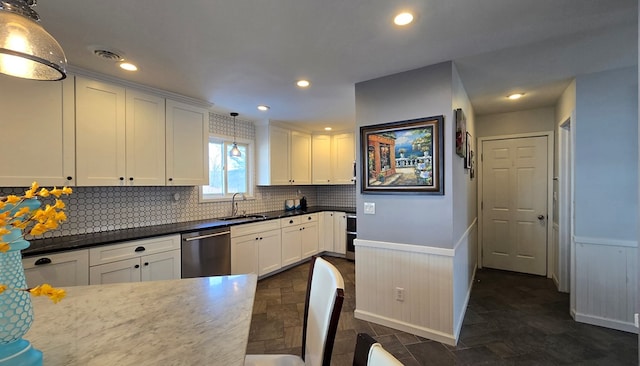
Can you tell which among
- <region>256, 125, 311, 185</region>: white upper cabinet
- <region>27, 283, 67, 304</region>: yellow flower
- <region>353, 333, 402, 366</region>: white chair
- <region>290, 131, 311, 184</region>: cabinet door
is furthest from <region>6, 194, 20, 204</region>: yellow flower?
<region>290, 131, 311, 184</region>: cabinet door

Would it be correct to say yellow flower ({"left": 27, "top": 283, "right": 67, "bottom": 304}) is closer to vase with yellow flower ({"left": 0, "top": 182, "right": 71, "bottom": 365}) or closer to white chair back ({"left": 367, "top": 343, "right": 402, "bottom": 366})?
vase with yellow flower ({"left": 0, "top": 182, "right": 71, "bottom": 365})

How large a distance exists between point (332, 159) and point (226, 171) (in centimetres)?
204

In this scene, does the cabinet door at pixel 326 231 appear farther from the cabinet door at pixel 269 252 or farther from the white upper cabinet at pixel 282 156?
the cabinet door at pixel 269 252

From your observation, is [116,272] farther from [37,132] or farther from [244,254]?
[244,254]

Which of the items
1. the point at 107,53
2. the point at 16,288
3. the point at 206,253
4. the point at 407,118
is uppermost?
the point at 107,53

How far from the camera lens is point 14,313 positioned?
0.74 metres

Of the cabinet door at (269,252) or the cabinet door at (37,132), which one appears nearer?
the cabinet door at (37,132)

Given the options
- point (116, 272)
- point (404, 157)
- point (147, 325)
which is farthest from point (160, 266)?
point (404, 157)

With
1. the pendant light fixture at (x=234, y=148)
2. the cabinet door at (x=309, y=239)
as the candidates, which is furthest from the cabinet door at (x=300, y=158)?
the pendant light fixture at (x=234, y=148)

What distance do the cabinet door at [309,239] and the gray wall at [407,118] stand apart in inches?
79.0

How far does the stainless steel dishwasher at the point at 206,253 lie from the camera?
2908 mm

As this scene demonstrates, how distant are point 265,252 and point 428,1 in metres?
3.38

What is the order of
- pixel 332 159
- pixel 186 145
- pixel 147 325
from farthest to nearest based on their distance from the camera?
pixel 332 159 < pixel 186 145 < pixel 147 325

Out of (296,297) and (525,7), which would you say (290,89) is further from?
(296,297)
